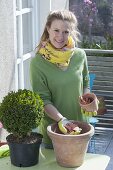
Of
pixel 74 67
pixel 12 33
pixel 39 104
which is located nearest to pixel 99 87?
pixel 12 33

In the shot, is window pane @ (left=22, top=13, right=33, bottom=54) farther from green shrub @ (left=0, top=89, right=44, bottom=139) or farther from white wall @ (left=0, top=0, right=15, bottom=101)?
green shrub @ (left=0, top=89, right=44, bottom=139)

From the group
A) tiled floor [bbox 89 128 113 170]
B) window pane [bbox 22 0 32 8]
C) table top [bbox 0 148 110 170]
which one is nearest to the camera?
table top [bbox 0 148 110 170]

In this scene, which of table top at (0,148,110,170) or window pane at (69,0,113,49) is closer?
table top at (0,148,110,170)

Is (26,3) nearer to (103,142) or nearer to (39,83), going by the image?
(103,142)

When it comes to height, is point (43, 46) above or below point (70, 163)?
above

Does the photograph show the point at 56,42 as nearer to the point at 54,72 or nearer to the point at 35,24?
the point at 54,72

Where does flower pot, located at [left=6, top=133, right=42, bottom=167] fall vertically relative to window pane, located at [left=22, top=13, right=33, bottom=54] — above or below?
below

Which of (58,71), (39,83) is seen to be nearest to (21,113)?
(39,83)

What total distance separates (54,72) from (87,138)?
18.3 inches

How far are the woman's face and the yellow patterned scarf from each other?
5 centimetres

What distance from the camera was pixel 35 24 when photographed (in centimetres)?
490

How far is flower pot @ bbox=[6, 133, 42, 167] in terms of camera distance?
7.92 feet

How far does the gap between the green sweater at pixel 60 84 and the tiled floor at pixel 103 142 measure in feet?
7.06

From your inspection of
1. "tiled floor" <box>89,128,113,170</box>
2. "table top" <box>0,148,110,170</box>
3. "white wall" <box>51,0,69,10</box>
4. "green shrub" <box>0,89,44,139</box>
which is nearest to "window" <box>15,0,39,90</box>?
"white wall" <box>51,0,69,10</box>
